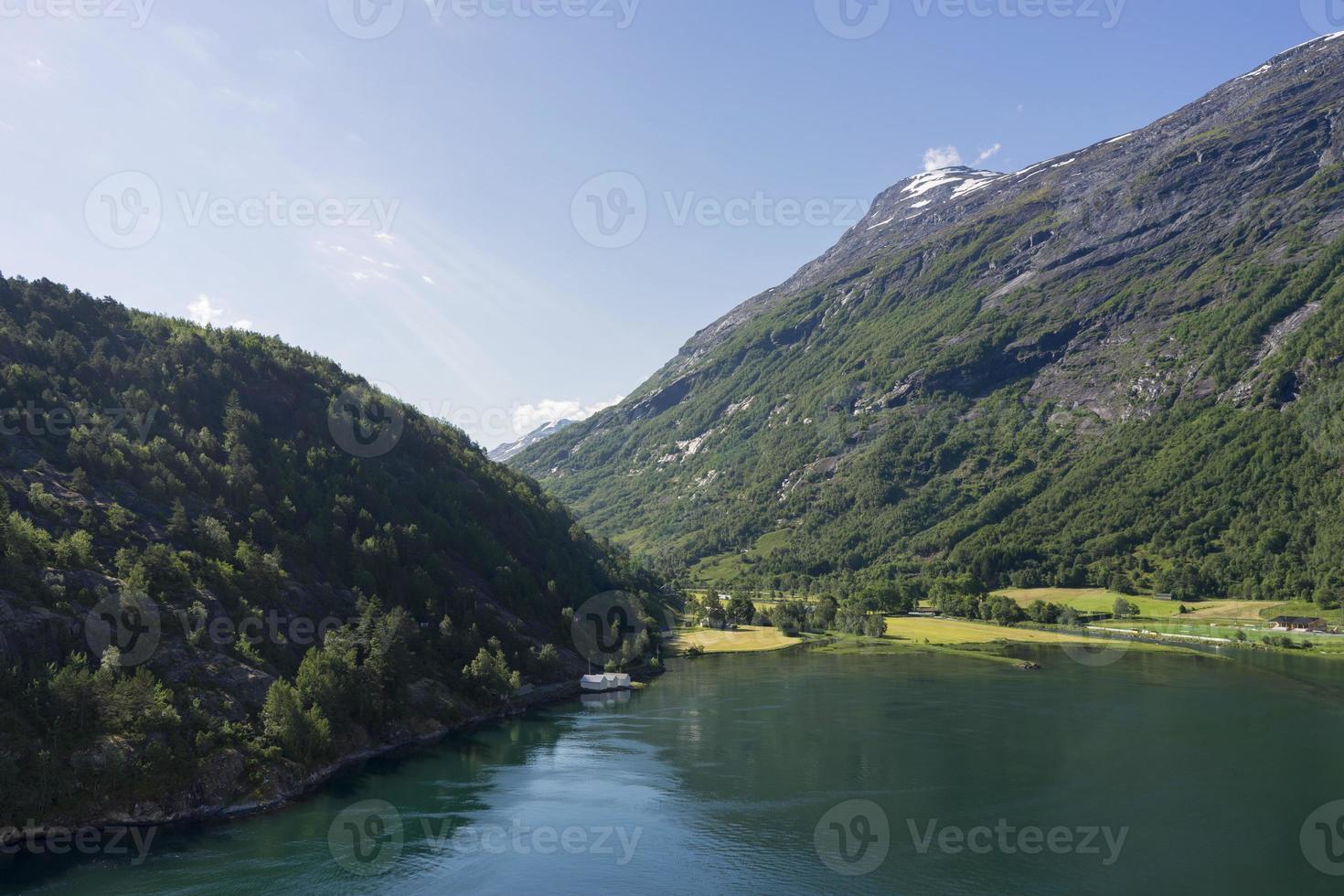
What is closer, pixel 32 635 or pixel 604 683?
pixel 32 635

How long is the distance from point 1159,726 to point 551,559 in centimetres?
9977

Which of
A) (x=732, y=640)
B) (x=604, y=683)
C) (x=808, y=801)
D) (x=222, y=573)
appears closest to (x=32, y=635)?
(x=222, y=573)

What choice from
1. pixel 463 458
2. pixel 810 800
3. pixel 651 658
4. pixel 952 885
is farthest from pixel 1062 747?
pixel 463 458

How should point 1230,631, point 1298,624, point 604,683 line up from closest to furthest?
point 604,683, point 1230,631, point 1298,624

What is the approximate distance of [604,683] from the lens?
117 meters

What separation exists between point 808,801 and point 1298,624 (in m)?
160

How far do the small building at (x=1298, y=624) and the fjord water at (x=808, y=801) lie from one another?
6416cm

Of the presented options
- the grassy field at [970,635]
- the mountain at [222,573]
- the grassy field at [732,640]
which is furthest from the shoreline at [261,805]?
the grassy field at [970,635]

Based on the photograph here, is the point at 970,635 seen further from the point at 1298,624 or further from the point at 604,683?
the point at 604,683

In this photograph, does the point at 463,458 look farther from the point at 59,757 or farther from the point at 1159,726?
the point at 1159,726

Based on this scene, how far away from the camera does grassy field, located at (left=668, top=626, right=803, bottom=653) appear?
16438cm

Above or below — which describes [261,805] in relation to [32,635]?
below

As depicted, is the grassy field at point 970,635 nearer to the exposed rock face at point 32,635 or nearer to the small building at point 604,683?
the small building at point 604,683

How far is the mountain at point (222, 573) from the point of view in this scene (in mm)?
62188
